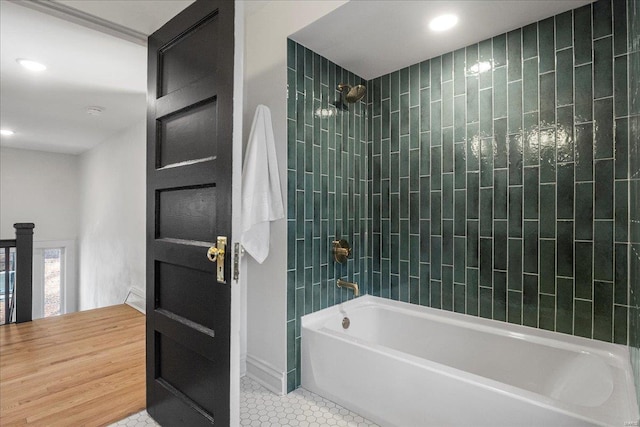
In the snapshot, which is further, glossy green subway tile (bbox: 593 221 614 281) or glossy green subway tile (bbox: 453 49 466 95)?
glossy green subway tile (bbox: 453 49 466 95)

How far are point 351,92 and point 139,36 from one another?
4.52 feet

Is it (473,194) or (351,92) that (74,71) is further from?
(473,194)

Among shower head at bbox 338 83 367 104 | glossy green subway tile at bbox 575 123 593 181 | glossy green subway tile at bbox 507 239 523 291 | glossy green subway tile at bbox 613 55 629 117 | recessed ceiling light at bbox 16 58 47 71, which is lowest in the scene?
glossy green subway tile at bbox 507 239 523 291

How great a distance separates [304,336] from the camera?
2.03 m

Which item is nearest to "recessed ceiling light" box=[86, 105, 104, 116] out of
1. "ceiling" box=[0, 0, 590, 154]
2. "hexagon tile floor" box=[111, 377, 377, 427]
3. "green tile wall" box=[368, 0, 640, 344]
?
"ceiling" box=[0, 0, 590, 154]

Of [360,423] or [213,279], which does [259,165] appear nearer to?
[213,279]

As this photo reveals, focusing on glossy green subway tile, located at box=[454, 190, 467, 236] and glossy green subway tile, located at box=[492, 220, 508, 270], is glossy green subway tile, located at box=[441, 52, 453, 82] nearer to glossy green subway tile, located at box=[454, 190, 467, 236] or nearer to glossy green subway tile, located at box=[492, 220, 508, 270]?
glossy green subway tile, located at box=[454, 190, 467, 236]

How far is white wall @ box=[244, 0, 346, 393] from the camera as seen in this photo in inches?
78.0

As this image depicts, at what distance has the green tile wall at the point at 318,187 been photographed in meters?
2.01

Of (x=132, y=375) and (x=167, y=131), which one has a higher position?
(x=167, y=131)

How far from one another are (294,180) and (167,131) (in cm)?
73

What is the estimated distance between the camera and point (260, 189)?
185 centimetres

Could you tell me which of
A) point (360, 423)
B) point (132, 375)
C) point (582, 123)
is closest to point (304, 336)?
point (360, 423)

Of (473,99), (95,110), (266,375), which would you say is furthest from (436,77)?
(95,110)
